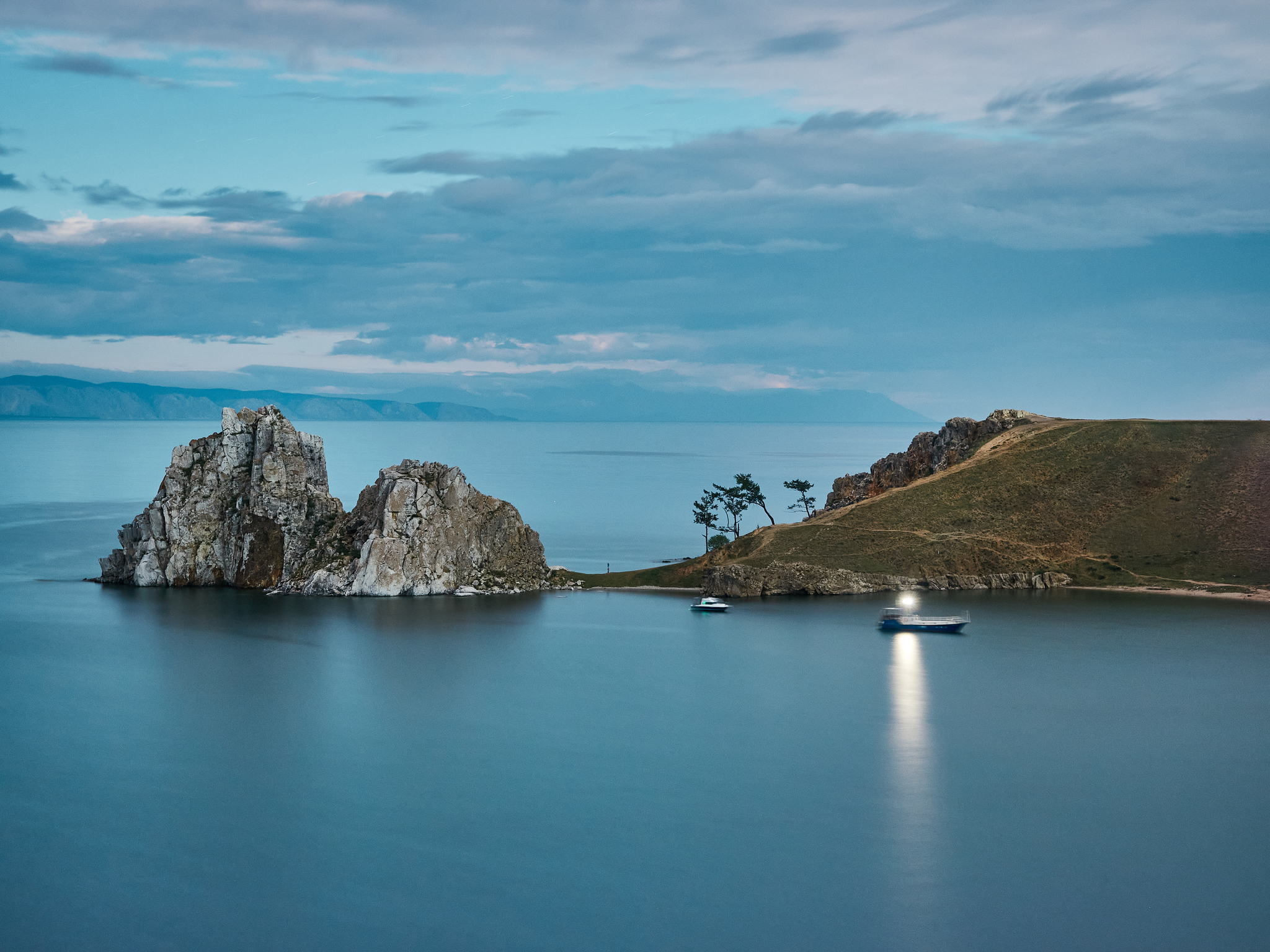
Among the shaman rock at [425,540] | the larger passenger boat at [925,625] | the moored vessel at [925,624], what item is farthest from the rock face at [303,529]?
the larger passenger boat at [925,625]

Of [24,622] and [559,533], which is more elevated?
[559,533]

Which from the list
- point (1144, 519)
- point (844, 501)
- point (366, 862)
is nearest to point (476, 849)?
point (366, 862)

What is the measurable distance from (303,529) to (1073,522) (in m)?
86.8

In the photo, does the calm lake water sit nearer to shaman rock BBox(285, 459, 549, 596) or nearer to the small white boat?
the small white boat

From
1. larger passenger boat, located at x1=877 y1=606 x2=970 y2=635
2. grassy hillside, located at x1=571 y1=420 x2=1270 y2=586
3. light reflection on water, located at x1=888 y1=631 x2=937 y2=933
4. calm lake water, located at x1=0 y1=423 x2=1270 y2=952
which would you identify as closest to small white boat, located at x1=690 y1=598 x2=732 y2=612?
calm lake water, located at x1=0 y1=423 x2=1270 y2=952

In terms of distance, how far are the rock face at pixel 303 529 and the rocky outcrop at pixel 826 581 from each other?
2033 cm

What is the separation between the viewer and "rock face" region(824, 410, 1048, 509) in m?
160

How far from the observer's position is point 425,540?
118 m

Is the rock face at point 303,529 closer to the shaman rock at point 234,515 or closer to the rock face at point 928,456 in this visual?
the shaman rock at point 234,515

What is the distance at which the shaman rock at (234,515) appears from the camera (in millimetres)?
122375

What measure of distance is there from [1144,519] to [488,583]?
245 ft

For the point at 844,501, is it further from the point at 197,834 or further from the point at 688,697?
the point at 197,834

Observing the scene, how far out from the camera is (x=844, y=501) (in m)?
159

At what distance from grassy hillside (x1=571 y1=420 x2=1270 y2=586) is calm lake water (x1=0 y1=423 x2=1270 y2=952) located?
18.8m
